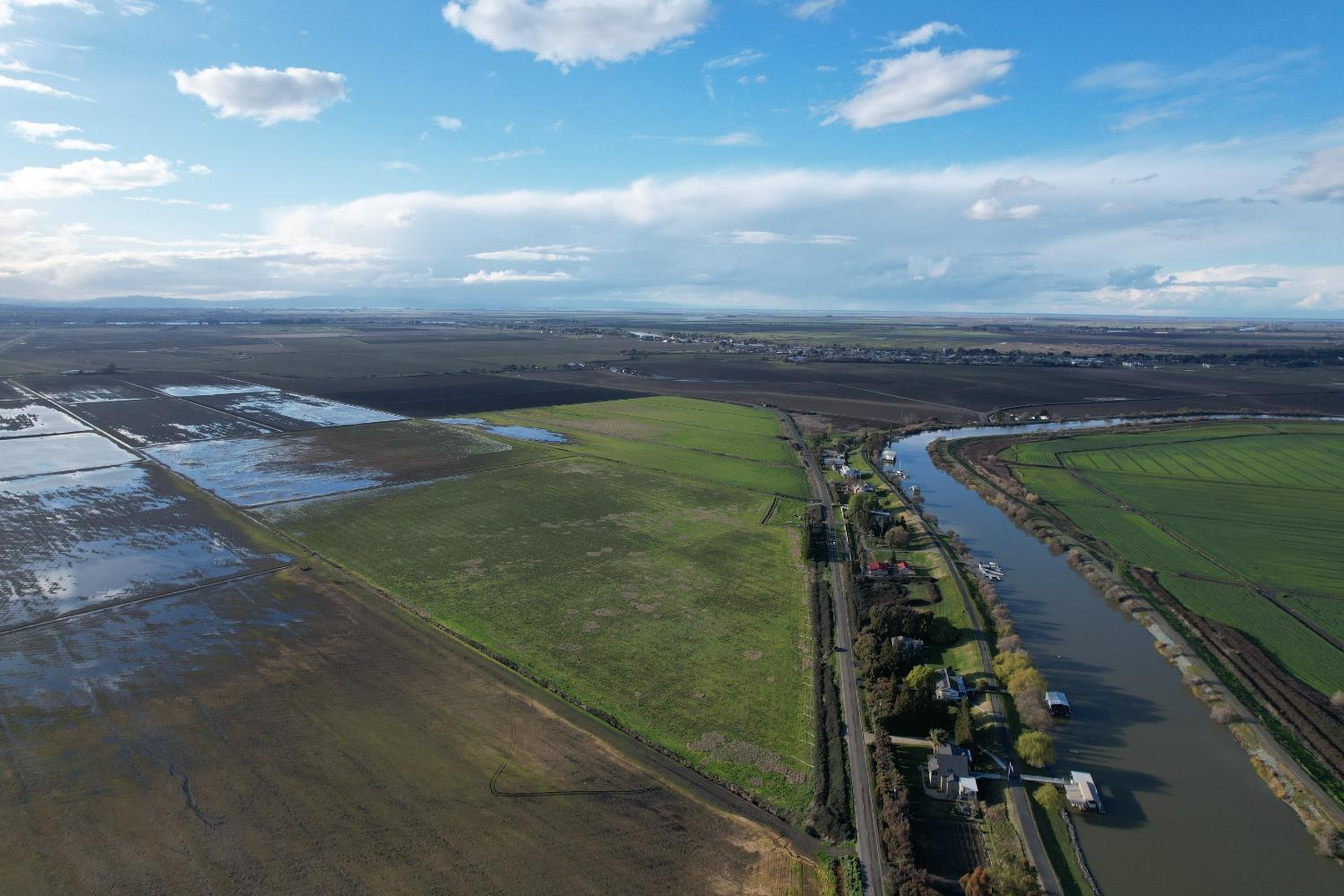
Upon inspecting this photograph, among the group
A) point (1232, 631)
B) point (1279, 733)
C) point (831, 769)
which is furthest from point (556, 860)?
point (1232, 631)

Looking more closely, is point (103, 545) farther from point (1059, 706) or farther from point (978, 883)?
point (1059, 706)

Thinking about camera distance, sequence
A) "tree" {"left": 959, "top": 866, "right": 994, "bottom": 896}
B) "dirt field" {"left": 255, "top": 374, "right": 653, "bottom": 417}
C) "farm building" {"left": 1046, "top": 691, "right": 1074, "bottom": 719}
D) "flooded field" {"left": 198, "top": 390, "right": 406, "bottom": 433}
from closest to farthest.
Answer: "tree" {"left": 959, "top": 866, "right": 994, "bottom": 896}
"farm building" {"left": 1046, "top": 691, "right": 1074, "bottom": 719}
"flooded field" {"left": 198, "top": 390, "right": 406, "bottom": 433}
"dirt field" {"left": 255, "top": 374, "right": 653, "bottom": 417}

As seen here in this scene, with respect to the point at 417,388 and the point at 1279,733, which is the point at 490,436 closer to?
the point at 417,388

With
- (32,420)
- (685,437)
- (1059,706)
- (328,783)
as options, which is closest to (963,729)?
(1059,706)

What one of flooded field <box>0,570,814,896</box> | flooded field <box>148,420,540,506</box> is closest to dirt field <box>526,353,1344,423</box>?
flooded field <box>148,420,540,506</box>

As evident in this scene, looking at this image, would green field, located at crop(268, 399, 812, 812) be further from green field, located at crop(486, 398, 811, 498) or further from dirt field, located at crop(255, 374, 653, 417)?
dirt field, located at crop(255, 374, 653, 417)

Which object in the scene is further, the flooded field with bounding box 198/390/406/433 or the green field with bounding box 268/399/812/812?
the flooded field with bounding box 198/390/406/433
